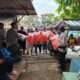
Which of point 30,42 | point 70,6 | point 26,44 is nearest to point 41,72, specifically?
point 26,44

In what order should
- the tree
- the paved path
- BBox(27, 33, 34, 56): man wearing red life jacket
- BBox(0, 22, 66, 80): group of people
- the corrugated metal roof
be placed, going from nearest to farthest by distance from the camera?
the corrugated metal roof → BBox(0, 22, 66, 80): group of people → the paved path → the tree → BBox(27, 33, 34, 56): man wearing red life jacket

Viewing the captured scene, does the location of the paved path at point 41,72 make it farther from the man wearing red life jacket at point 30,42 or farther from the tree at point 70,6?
the man wearing red life jacket at point 30,42

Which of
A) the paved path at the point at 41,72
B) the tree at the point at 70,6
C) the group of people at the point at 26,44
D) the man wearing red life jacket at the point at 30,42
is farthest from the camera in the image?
the man wearing red life jacket at the point at 30,42

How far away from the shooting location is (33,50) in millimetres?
22203

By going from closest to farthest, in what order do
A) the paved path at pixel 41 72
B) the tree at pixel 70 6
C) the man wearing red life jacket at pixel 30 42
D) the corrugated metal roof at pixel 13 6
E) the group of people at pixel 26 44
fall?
the corrugated metal roof at pixel 13 6 < the group of people at pixel 26 44 < the paved path at pixel 41 72 < the tree at pixel 70 6 < the man wearing red life jacket at pixel 30 42

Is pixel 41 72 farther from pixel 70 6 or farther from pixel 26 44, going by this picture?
pixel 70 6

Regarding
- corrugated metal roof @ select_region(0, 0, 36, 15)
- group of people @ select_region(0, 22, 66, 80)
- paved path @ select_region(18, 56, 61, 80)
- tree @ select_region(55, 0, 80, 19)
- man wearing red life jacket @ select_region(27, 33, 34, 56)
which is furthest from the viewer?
man wearing red life jacket @ select_region(27, 33, 34, 56)

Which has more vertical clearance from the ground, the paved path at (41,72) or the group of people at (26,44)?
the group of people at (26,44)

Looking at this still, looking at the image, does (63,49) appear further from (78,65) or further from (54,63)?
(78,65)

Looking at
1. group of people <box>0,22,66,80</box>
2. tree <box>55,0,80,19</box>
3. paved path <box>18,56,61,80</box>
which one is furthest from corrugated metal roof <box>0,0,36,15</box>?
tree <box>55,0,80,19</box>

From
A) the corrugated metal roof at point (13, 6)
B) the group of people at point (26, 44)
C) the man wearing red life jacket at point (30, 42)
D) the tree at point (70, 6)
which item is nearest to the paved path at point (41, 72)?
the group of people at point (26, 44)

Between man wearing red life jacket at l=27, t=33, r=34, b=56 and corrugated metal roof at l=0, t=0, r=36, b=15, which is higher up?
corrugated metal roof at l=0, t=0, r=36, b=15

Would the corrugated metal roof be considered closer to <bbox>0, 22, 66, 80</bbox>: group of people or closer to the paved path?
<bbox>0, 22, 66, 80</bbox>: group of people

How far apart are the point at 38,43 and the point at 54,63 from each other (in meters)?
6.03
